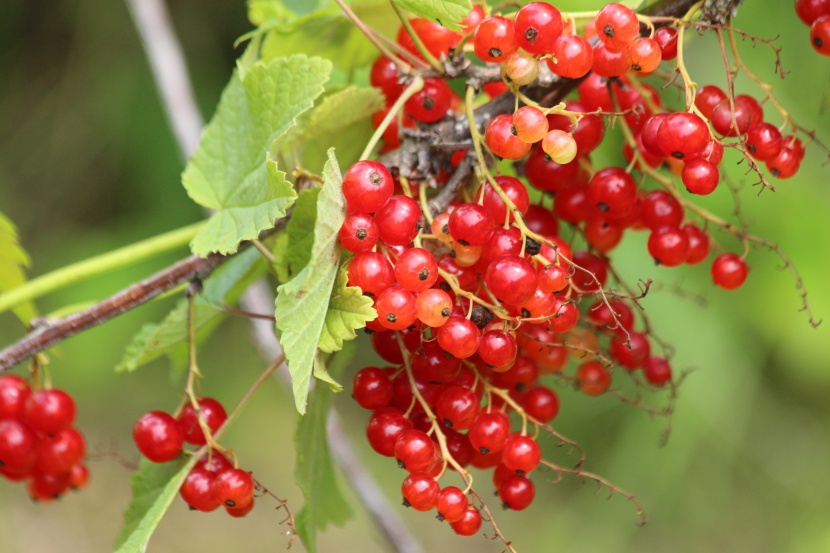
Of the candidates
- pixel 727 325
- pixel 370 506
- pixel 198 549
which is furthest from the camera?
pixel 198 549

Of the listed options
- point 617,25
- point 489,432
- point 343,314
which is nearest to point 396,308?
point 343,314

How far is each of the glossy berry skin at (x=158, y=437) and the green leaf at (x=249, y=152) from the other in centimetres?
16

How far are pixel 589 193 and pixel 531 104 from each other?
5.2 inches

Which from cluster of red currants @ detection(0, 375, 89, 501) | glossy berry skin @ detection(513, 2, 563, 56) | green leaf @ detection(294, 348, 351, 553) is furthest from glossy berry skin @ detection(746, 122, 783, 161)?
cluster of red currants @ detection(0, 375, 89, 501)

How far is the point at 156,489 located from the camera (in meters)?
0.72

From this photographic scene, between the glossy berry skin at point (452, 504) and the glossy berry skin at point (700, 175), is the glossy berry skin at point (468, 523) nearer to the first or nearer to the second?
the glossy berry skin at point (452, 504)

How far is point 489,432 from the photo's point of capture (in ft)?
2.04

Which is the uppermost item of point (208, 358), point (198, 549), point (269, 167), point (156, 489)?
point (269, 167)

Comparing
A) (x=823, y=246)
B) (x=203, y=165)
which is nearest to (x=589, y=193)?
(x=203, y=165)

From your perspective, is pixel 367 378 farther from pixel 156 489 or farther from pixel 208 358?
pixel 208 358

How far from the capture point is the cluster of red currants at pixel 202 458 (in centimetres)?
65

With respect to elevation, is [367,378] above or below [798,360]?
above

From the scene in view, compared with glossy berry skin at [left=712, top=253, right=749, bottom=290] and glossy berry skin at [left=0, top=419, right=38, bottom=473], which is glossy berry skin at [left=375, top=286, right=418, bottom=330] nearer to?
glossy berry skin at [left=712, top=253, right=749, bottom=290]

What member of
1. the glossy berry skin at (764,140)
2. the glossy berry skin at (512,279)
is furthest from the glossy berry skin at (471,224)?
the glossy berry skin at (764,140)
